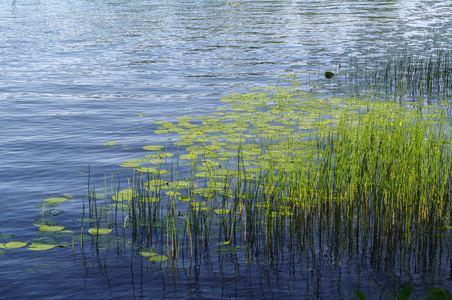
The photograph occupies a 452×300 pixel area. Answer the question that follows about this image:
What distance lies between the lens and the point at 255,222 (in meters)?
5.13

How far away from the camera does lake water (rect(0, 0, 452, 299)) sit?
14.8 feet

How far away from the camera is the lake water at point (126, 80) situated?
14.8 ft

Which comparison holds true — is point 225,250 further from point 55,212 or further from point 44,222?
point 55,212

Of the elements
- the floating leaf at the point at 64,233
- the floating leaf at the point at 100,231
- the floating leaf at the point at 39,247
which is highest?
the floating leaf at the point at 100,231

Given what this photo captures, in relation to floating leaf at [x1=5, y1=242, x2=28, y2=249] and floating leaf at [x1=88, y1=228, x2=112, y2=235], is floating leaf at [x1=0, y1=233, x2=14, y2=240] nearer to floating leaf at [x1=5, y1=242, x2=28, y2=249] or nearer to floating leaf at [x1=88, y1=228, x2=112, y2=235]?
floating leaf at [x1=5, y1=242, x2=28, y2=249]

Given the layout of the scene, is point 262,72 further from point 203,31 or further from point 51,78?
point 203,31

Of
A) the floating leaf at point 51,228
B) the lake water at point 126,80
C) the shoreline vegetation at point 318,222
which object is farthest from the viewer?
the floating leaf at point 51,228

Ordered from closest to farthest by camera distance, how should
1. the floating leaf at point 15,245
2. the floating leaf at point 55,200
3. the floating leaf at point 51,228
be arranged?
the floating leaf at point 15,245 < the floating leaf at point 51,228 < the floating leaf at point 55,200

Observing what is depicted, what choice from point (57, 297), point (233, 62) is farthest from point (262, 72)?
point (57, 297)

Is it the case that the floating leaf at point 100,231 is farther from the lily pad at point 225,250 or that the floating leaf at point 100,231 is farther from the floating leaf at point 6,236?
the lily pad at point 225,250

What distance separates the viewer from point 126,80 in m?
13.9

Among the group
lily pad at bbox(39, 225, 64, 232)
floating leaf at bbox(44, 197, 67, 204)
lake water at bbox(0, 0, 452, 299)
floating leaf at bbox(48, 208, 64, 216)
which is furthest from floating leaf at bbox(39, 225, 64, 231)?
floating leaf at bbox(44, 197, 67, 204)

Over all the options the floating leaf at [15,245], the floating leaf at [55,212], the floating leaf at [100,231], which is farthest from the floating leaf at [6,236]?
the floating leaf at [100,231]

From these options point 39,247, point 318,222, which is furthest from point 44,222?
point 318,222
